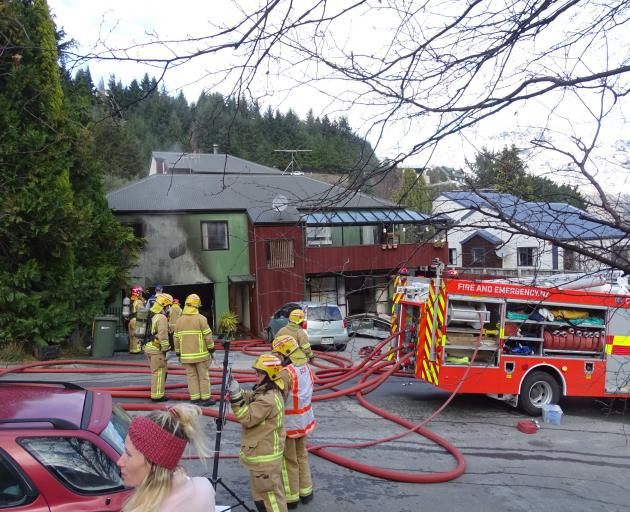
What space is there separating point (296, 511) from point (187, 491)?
3477 mm

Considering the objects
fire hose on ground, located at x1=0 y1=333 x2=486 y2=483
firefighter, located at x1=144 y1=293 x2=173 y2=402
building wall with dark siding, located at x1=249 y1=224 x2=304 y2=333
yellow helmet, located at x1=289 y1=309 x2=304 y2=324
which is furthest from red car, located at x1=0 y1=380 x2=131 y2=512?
building wall with dark siding, located at x1=249 y1=224 x2=304 y2=333

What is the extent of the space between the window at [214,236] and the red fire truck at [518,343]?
15469mm

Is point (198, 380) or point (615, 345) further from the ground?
point (615, 345)

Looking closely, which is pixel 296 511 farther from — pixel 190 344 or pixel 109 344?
pixel 109 344

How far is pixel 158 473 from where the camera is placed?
6.66 feet

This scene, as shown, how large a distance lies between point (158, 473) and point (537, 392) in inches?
335

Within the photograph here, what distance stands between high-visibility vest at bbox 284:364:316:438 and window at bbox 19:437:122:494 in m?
2.07

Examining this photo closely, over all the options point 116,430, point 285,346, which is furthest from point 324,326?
point 116,430

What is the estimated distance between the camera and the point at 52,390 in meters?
4.03

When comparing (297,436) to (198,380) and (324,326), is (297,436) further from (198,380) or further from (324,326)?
(324,326)

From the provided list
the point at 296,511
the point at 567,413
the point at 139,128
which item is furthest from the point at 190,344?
the point at 139,128

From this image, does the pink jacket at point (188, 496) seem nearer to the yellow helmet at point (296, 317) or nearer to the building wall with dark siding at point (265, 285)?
the yellow helmet at point (296, 317)

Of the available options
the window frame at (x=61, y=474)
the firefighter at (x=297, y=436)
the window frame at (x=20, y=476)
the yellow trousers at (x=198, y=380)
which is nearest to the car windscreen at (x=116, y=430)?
the window frame at (x=61, y=474)

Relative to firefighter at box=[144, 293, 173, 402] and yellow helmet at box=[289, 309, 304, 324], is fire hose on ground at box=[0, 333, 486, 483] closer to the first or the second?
firefighter at box=[144, 293, 173, 402]
